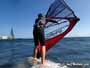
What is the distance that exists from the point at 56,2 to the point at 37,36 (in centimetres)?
431

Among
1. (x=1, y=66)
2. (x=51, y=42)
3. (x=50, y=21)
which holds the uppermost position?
(x=50, y=21)

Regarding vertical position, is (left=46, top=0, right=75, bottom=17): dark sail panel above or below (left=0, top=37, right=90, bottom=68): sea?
above

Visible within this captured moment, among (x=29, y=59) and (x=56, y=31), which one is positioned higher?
(x=56, y=31)

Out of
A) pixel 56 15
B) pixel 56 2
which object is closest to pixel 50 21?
pixel 56 15

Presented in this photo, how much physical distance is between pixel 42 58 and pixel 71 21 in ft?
15.0

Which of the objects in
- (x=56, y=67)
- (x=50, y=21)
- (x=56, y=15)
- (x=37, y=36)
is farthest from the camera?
(x=56, y=15)

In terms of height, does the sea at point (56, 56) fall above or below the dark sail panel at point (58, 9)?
below

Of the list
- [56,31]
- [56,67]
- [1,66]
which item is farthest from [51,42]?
[56,67]

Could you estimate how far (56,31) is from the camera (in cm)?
1656

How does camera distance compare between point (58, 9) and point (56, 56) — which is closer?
point (58, 9)

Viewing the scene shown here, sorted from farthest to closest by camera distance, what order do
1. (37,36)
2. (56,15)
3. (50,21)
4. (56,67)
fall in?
(56,15)
(50,21)
(37,36)
(56,67)

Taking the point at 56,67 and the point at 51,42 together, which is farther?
the point at 51,42

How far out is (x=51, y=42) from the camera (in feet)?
54.3

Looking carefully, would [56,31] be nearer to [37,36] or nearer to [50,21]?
[50,21]
